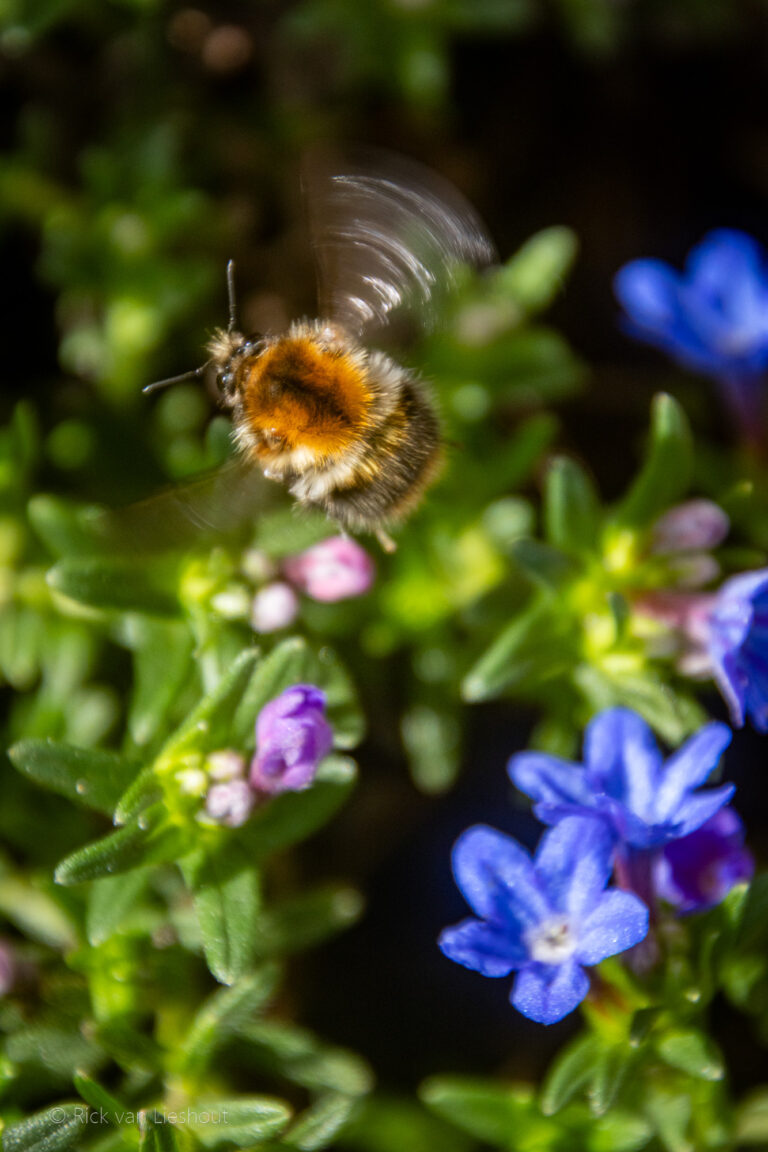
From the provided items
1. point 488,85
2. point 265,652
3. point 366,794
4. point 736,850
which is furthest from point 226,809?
point 488,85

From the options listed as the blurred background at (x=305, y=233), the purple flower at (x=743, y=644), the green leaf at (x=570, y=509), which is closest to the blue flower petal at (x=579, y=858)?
the purple flower at (x=743, y=644)

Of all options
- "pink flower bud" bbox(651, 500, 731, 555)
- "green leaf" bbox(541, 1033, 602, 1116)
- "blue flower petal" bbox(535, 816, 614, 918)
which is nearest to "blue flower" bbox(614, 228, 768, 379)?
"pink flower bud" bbox(651, 500, 731, 555)

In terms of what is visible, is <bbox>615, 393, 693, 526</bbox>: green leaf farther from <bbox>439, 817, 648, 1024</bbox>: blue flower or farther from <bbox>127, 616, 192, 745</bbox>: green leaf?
<bbox>127, 616, 192, 745</bbox>: green leaf

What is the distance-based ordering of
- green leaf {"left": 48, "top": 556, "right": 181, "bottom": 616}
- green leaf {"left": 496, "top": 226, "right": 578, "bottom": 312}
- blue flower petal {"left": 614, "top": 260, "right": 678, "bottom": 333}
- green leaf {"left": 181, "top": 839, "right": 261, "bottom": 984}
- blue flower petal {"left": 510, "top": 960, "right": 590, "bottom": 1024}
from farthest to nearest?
green leaf {"left": 496, "top": 226, "right": 578, "bottom": 312} < blue flower petal {"left": 614, "top": 260, "right": 678, "bottom": 333} < green leaf {"left": 48, "top": 556, "right": 181, "bottom": 616} < green leaf {"left": 181, "top": 839, "right": 261, "bottom": 984} < blue flower petal {"left": 510, "top": 960, "right": 590, "bottom": 1024}

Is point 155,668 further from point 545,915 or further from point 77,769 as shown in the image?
point 545,915

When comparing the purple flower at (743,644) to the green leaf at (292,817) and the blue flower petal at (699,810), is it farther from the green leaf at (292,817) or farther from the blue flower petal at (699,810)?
the green leaf at (292,817)
